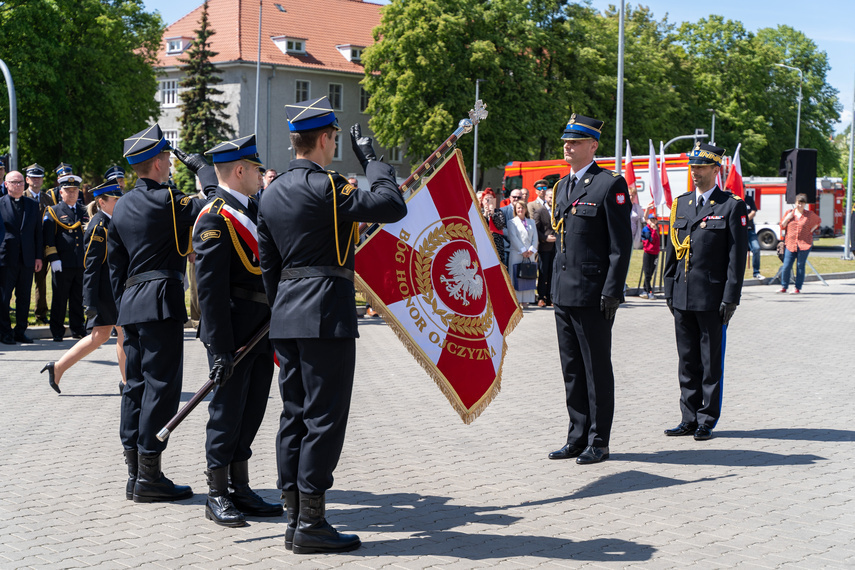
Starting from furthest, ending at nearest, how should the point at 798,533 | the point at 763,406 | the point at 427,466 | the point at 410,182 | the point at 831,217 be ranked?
the point at 831,217, the point at 763,406, the point at 427,466, the point at 410,182, the point at 798,533

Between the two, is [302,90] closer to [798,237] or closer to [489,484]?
[798,237]

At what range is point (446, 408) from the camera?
8992mm

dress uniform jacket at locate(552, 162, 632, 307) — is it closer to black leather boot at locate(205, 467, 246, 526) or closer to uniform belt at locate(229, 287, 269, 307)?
uniform belt at locate(229, 287, 269, 307)

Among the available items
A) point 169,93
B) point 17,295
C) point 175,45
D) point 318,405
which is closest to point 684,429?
point 318,405

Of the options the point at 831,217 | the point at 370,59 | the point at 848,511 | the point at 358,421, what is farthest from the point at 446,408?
the point at 370,59

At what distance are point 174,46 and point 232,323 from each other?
6732 cm

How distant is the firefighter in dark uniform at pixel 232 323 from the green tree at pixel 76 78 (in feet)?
139

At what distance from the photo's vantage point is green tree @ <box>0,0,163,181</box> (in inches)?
1743

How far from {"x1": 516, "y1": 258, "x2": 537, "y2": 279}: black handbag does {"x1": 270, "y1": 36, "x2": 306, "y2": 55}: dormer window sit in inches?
1978

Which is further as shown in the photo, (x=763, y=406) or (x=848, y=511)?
(x=763, y=406)

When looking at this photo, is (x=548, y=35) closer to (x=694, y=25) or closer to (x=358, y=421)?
(x=694, y=25)

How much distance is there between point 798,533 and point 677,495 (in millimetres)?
873

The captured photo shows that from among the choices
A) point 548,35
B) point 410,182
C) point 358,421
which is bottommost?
point 358,421

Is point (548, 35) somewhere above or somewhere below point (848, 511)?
above
